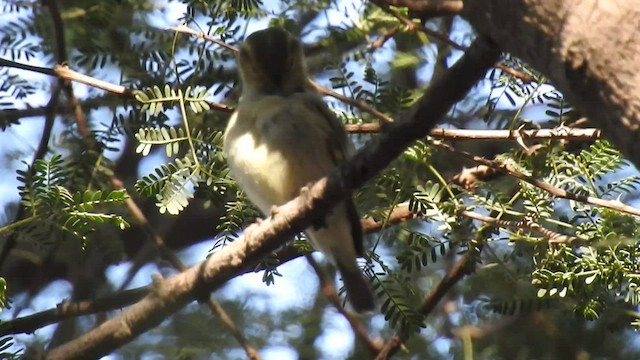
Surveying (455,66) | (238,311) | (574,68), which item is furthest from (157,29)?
(574,68)

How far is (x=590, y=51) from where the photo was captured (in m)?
1.53

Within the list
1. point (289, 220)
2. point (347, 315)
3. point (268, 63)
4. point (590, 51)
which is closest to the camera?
point (590, 51)

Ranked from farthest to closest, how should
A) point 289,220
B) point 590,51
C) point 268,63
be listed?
point 268,63, point 289,220, point 590,51

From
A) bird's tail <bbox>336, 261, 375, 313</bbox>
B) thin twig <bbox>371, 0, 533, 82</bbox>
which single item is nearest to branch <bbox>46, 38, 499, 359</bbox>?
bird's tail <bbox>336, 261, 375, 313</bbox>

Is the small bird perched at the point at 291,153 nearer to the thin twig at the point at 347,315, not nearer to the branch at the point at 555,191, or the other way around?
the thin twig at the point at 347,315

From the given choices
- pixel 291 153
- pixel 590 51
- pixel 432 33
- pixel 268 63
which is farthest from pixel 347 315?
pixel 590 51

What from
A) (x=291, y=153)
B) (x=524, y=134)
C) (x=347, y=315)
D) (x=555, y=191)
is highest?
(x=291, y=153)

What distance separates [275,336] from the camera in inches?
166

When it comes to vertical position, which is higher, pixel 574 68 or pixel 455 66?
pixel 455 66

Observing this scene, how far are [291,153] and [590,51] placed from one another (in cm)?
198

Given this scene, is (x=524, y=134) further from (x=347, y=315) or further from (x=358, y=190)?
(x=347, y=315)

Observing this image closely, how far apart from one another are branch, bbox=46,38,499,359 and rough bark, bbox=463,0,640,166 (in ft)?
0.79

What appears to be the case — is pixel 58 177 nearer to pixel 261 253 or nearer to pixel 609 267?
pixel 261 253

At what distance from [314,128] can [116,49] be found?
94cm
